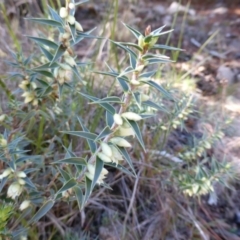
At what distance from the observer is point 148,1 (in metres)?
3.16

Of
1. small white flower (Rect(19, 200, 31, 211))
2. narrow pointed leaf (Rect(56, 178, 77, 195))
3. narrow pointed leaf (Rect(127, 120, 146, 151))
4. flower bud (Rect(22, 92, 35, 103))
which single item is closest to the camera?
narrow pointed leaf (Rect(127, 120, 146, 151))

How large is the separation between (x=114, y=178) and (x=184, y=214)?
0.30 metres

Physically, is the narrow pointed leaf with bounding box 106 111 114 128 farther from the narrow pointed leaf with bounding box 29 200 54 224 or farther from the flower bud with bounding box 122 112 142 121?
the narrow pointed leaf with bounding box 29 200 54 224

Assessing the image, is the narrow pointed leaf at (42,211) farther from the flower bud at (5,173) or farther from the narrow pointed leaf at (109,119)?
the narrow pointed leaf at (109,119)

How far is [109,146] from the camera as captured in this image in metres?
1.01

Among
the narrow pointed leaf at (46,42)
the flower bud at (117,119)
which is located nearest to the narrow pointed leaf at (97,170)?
the flower bud at (117,119)

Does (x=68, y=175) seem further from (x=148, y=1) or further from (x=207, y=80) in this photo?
(x=148, y=1)

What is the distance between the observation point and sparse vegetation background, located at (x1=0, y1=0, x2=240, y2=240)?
102cm

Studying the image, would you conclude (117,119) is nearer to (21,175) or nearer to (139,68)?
(139,68)

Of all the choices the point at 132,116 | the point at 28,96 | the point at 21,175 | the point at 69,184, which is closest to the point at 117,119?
the point at 132,116

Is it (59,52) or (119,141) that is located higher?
(59,52)

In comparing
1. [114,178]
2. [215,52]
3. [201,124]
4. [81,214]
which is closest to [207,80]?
[215,52]

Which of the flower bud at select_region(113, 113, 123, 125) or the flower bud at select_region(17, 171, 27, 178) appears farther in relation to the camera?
the flower bud at select_region(17, 171, 27, 178)

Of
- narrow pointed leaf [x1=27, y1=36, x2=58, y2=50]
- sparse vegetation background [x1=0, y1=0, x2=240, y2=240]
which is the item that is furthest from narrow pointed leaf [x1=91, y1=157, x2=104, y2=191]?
narrow pointed leaf [x1=27, y1=36, x2=58, y2=50]
